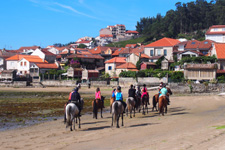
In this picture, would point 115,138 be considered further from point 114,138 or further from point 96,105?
point 96,105

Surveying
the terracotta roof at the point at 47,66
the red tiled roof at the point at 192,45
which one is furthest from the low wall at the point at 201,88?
the terracotta roof at the point at 47,66

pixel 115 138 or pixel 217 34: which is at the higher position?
pixel 217 34

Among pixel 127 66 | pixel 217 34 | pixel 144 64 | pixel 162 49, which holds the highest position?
pixel 217 34

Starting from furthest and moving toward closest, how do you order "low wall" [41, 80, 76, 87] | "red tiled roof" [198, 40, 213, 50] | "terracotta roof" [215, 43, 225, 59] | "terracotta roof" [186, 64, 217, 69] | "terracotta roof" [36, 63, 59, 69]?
"terracotta roof" [36, 63, 59, 69] < "red tiled roof" [198, 40, 213, 50] < "low wall" [41, 80, 76, 87] < "terracotta roof" [215, 43, 225, 59] < "terracotta roof" [186, 64, 217, 69]

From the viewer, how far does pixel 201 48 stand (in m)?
69.1

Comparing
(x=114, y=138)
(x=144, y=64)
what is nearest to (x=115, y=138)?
(x=114, y=138)

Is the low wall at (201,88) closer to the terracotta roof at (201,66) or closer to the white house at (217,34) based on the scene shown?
the terracotta roof at (201,66)

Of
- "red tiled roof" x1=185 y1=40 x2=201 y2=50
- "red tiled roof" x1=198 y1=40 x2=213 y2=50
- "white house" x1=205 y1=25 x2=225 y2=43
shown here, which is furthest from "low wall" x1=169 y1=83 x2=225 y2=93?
"white house" x1=205 y1=25 x2=225 y2=43

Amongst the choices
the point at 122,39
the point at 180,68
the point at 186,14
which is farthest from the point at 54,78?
the point at 122,39

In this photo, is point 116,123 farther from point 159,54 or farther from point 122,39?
point 122,39

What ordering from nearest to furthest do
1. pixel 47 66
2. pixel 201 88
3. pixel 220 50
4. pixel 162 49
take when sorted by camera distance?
pixel 201 88
pixel 220 50
pixel 162 49
pixel 47 66

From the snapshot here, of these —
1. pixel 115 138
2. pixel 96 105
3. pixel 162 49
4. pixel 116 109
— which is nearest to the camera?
pixel 115 138

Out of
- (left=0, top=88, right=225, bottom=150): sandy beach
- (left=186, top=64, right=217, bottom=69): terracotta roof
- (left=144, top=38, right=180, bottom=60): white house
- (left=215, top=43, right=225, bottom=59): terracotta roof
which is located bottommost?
(left=0, top=88, right=225, bottom=150): sandy beach

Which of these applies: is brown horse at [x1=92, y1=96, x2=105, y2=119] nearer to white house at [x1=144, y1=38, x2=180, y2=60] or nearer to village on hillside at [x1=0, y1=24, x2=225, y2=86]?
village on hillside at [x1=0, y1=24, x2=225, y2=86]
